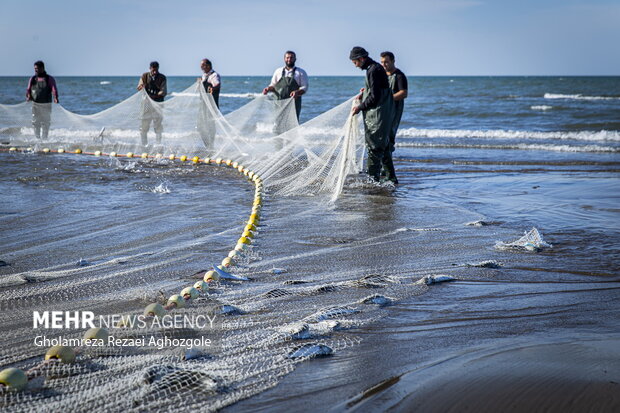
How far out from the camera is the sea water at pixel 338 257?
3.22m

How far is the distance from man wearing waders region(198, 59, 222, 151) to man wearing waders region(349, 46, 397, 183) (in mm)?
4181

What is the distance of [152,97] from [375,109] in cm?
603

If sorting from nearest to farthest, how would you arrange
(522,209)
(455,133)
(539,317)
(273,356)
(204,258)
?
(273,356) → (539,317) → (204,258) → (522,209) → (455,133)

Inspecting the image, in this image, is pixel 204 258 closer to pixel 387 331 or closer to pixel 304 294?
pixel 304 294

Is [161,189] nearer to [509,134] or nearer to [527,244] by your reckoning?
[527,244]

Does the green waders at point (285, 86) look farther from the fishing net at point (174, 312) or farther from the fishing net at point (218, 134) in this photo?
the fishing net at point (174, 312)

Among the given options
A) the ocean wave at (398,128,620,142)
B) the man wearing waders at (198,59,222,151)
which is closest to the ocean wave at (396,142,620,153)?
the ocean wave at (398,128,620,142)

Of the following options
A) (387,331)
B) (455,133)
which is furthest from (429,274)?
(455,133)

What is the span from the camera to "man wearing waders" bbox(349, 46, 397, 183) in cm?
762

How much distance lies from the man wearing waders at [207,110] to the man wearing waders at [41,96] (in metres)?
3.32

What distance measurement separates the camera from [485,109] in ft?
90.3

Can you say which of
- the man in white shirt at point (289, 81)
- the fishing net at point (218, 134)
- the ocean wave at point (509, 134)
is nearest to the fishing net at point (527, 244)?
the fishing net at point (218, 134)

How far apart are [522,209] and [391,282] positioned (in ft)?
11.3

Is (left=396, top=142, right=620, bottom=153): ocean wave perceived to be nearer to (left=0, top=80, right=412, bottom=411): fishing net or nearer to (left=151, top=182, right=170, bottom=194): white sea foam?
(left=0, top=80, right=412, bottom=411): fishing net
